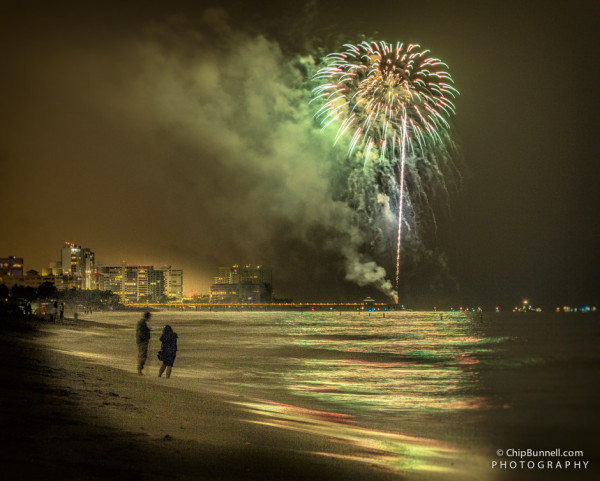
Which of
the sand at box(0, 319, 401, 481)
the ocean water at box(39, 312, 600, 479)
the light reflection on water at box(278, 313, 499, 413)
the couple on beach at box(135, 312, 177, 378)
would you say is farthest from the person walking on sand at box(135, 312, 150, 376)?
the light reflection on water at box(278, 313, 499, 413)

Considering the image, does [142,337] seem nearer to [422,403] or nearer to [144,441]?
[422,403]

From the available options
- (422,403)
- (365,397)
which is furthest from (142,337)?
(422,403)

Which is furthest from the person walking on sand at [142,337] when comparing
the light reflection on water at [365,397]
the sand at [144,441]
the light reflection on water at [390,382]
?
the light reflection on water at [390,382]

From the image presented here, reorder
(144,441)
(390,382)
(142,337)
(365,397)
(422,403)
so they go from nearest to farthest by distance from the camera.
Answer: (144,441), (422,403), (365,397), (142,337), (390,382)

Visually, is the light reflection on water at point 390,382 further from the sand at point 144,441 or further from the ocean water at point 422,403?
the sand at point 144,441

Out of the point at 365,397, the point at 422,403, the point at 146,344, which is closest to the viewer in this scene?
the point at 422,403

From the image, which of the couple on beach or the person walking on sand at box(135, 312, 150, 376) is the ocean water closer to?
the couple on beach

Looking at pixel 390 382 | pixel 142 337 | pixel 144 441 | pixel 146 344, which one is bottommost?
pixel 390 382

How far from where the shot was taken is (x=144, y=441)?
8.80 metres

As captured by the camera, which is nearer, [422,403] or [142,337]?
[422,403]

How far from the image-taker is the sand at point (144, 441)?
23.8 ft

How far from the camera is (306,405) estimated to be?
16.0 m

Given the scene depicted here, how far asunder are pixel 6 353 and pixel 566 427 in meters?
16.1

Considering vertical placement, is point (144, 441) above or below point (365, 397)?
above
